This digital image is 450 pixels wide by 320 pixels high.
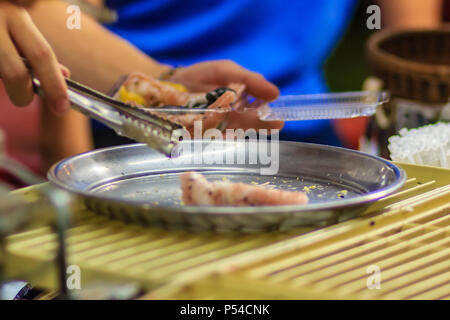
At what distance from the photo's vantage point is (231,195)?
0.68 m

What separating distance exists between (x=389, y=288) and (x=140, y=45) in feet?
4.31

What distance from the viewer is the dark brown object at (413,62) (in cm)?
134

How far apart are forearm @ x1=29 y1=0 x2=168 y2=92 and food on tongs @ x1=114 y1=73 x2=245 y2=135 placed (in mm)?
379

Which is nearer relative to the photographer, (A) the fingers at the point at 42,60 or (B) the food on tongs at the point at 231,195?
(B) the food on tongs at the point at 231,195

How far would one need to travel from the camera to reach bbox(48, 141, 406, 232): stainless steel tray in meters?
0.62

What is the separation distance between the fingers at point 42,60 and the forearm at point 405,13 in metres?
1.38

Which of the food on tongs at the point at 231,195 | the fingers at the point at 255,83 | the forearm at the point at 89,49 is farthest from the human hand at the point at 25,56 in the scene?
the forearm at the point at 89,49

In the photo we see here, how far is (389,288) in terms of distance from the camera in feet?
1.83

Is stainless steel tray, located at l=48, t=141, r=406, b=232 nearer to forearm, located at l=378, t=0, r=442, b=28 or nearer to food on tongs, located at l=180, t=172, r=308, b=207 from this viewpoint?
food on tongs, located at l=180, t=172, r=308, b=207

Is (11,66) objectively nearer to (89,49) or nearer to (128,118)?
(128,118)

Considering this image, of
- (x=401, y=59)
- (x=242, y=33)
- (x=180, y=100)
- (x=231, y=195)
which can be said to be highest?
(x=242, y=33)

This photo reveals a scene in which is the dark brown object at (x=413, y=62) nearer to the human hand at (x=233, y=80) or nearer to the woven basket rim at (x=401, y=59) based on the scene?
the woven basket rim at (x=401, y=59)

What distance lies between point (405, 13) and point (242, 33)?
578mm

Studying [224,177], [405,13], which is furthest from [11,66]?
[405,13]
